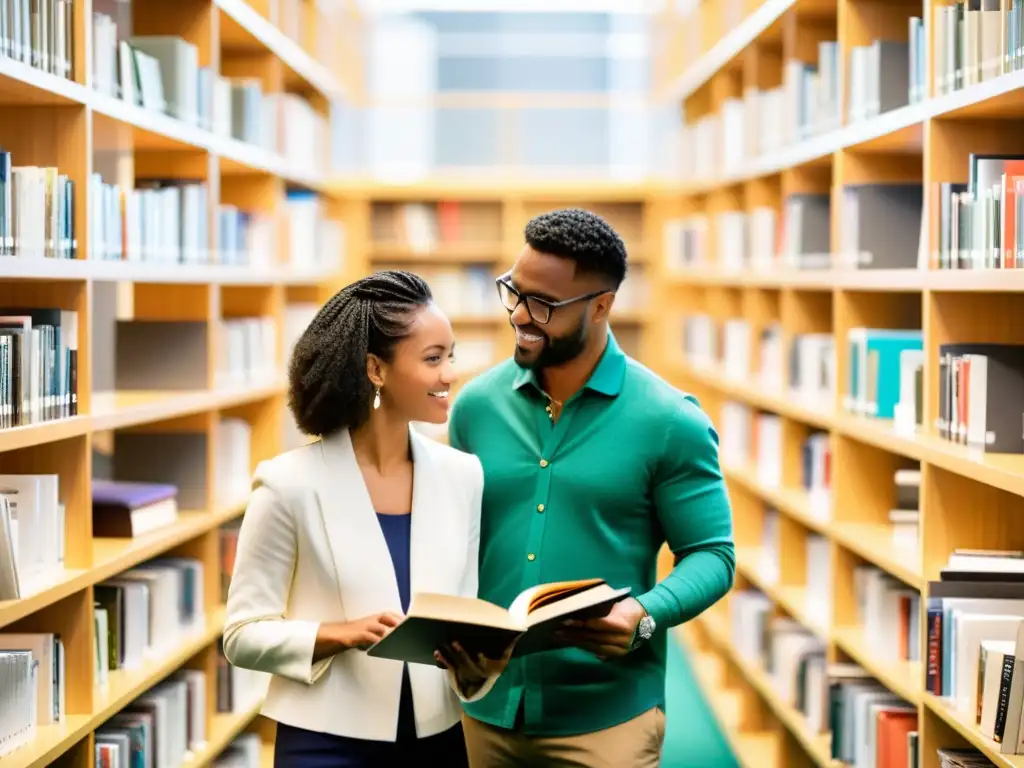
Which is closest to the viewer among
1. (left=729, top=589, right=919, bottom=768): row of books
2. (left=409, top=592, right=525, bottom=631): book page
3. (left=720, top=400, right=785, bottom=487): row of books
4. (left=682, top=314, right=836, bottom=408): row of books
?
(left=409, top=592, right=525, bottom=631): book page

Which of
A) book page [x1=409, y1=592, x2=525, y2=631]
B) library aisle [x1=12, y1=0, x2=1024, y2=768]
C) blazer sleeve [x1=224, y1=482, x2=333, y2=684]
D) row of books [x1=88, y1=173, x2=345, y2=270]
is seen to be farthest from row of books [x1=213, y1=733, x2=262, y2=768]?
book page [x1=409, y1=592, x2=525, y2=631]

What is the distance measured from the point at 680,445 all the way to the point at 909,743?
1417 mm

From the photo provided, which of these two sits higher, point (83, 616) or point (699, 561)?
point (699, 561)

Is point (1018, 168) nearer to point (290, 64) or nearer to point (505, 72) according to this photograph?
point (290, 64)

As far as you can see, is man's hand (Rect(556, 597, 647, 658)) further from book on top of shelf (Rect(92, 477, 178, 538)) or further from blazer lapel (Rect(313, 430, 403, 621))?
book on top of shelf (Rect(92, 477, 178, 538))

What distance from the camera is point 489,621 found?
1973 millimetres

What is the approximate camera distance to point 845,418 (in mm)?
4062

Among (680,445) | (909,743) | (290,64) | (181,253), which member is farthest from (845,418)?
(290,64)

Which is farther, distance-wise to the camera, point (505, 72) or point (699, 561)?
point (505, 72)

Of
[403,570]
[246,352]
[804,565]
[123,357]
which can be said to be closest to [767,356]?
[804,565]

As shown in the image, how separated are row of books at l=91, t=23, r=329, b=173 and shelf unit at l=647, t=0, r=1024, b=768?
2019 mm

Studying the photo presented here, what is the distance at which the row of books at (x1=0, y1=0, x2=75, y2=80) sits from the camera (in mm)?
2869

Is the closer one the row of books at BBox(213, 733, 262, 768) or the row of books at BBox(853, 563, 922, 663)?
the row of books at BBox(853, 563, 922, 663)

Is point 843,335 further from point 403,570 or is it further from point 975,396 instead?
point 403,570
